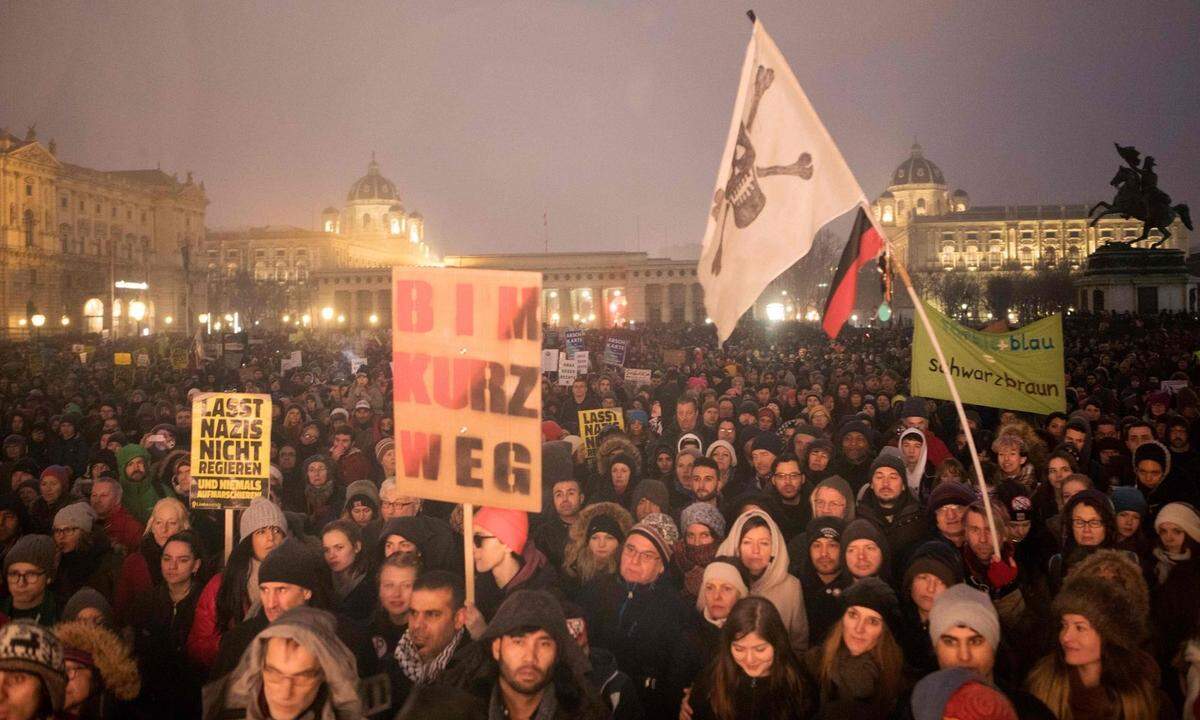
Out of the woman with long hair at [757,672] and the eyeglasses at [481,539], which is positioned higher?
the eyeglasses at [481,539]

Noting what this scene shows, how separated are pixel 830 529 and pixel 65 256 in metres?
78.1

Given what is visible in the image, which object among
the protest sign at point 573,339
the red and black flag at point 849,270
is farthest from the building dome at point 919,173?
the red and black flag at point 849,270

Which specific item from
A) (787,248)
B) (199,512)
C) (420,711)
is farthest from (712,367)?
(420,711)

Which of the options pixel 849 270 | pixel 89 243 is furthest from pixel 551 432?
pixel 89 243

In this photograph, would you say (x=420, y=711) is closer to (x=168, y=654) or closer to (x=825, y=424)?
(x=168, y=654)

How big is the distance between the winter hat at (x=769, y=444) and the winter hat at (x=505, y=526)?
325 centimetres

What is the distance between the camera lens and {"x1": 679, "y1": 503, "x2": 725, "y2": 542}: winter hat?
17.3ft

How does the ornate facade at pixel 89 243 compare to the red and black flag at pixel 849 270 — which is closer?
the red and black flag at pixel 849 270

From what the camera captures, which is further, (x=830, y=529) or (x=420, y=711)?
(x=830, y=529)

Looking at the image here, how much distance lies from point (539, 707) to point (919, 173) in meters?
143

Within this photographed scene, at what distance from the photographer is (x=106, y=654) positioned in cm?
372

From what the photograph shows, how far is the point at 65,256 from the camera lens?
71438mm

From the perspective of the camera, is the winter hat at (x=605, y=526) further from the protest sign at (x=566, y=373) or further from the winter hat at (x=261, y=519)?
the protest sign at (x=566, y=373)

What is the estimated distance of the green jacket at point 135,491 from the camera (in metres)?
7.57
